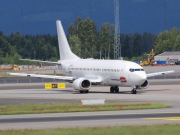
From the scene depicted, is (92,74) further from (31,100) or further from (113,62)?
(31,100)

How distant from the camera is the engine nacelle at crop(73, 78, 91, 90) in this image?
2867 inches

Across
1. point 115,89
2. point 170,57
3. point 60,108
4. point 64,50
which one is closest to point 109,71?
point 115,89

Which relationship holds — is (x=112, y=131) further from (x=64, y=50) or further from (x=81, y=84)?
(x=64, y=50)

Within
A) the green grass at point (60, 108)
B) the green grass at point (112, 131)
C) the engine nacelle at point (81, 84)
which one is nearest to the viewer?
the green grass at point (112, 131)

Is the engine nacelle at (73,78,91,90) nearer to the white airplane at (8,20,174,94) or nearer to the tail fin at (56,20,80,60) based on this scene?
the white airplane at (8,20,174,94)

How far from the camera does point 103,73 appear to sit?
74500mm

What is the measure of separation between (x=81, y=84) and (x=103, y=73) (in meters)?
3.02

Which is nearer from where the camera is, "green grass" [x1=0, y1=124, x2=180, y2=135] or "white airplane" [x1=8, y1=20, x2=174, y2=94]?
"green grass" [x1=0, y1=124, x2=180, y2=135]

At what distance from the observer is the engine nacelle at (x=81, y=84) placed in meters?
72.8

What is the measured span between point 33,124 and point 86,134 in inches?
254

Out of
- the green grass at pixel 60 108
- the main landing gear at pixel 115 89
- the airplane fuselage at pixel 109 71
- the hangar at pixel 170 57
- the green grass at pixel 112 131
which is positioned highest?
the hangar at pixel 170 57

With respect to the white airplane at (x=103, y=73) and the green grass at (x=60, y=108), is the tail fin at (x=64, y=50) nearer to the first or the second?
the white airplane at (x=103, y=73)

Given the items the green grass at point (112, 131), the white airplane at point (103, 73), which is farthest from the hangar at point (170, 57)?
the green grass at point (112, 131)

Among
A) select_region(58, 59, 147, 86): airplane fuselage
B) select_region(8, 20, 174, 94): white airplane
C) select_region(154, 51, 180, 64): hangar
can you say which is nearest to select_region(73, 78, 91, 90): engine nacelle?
select_region(8, 20, 174, 94): white airplane
